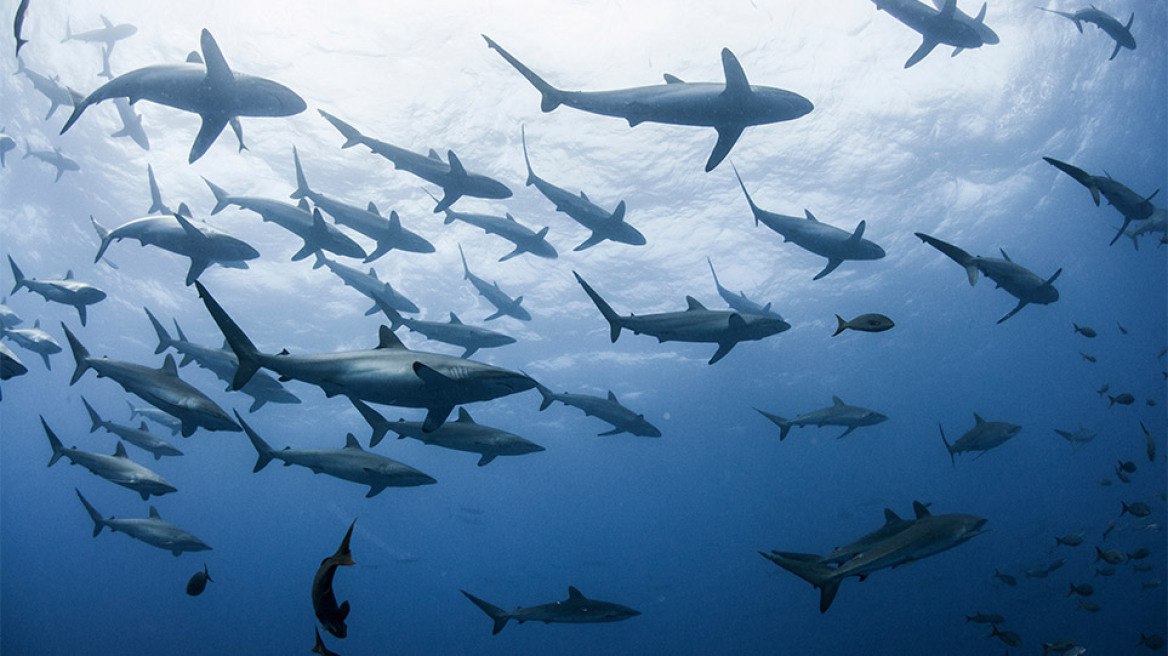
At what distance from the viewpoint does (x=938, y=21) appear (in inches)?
278

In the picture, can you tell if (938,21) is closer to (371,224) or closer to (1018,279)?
(1018,279)

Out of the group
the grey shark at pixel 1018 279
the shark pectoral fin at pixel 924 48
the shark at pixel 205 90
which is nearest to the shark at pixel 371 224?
the shark at pixel 205 90

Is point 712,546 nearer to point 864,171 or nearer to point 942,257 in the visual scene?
point 942,257

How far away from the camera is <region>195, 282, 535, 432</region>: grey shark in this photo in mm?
3752

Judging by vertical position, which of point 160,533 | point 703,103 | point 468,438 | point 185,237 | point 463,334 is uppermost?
point 703,103

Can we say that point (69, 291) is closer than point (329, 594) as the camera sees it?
No

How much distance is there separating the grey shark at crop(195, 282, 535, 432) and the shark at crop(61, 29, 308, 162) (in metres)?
3.69

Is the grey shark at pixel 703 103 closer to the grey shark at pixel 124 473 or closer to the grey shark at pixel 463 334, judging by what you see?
the grey shark at pixel 463 334

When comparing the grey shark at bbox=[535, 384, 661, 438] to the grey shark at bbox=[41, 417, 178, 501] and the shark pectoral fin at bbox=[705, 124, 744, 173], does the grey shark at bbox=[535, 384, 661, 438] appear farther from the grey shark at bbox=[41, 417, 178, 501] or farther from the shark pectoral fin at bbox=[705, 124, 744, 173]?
the grey shark at bbox=[41, 417, 178, 501]

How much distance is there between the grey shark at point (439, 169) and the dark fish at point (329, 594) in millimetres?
6757

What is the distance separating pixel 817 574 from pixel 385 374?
12.2 feet

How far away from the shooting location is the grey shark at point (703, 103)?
586 centimetres

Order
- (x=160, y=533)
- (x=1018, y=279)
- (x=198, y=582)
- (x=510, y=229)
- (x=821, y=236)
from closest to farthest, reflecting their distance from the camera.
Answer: (x=1018, y=279) → (x=821, y=236) → (x=198, y=582) → (x=160, y=533) → (x=510, y=229)

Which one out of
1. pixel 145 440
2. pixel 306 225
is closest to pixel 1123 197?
pixel 306 225
